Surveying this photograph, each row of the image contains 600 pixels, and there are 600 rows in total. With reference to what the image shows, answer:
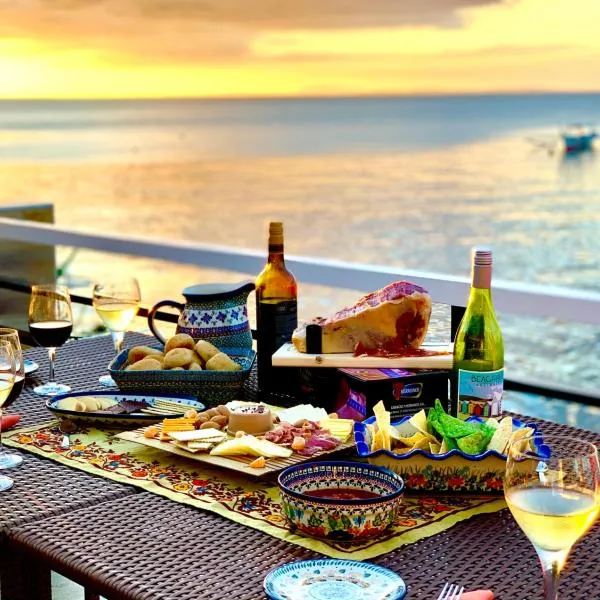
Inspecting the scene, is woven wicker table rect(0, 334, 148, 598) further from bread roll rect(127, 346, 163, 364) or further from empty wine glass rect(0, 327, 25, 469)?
bread roll rect(127, 346, 163, 364)

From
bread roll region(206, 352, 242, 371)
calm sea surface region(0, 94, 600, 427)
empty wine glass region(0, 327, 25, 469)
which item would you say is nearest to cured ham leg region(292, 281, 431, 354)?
bread roll region(206, 352, 242, 371)

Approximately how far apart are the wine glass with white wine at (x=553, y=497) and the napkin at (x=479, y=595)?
0.06 m

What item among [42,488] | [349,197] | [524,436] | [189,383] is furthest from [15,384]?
[349,197]

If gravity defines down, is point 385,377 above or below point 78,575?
above

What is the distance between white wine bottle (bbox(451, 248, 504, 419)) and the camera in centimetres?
150

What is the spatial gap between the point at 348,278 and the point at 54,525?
2.03m

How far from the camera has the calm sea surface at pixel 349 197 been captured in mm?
22703

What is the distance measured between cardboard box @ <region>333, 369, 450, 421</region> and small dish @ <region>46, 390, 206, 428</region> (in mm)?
273

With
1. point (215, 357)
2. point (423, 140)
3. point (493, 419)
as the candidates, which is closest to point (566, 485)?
point (493, 419)

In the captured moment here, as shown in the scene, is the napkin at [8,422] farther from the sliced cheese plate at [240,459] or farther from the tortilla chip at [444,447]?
the tortilla chip at [444,447]

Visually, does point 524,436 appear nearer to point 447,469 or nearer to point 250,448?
point 447,469

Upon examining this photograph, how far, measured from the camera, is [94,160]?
138 ft

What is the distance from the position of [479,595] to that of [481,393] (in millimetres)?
465

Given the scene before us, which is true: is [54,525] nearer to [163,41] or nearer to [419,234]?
[419,234]
